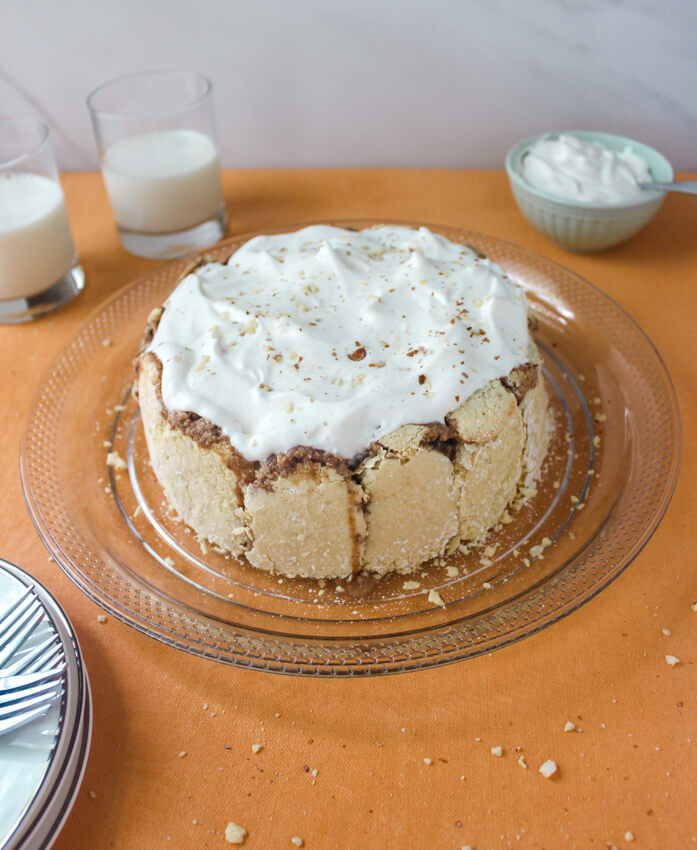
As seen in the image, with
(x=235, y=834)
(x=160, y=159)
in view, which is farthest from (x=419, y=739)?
(x=160, y=159)

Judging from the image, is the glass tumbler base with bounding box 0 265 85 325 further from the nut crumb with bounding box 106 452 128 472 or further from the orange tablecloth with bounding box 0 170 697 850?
the orange tablecloth with bounding box 0 170 697 850

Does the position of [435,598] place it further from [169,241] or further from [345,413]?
[169,241]

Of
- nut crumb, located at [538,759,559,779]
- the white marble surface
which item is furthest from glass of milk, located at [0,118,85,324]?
nut crumb, located at [538,759,559,779]

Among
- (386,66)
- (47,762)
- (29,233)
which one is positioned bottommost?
(47,762)

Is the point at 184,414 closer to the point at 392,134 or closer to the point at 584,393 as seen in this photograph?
the point at 584,393

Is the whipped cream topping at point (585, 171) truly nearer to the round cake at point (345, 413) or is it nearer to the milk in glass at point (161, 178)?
the round cake at point (345, 413)

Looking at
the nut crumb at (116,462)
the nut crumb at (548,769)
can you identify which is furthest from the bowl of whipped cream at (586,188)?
the nut crumb at (548,769)
